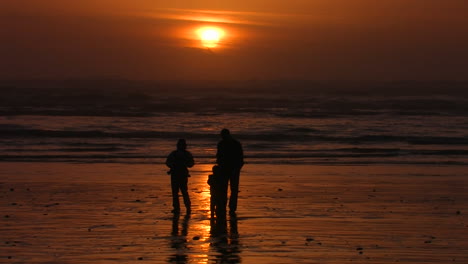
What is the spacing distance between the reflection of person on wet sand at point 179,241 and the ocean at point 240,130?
1077cm

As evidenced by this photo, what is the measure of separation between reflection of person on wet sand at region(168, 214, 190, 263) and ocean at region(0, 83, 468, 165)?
10768mm

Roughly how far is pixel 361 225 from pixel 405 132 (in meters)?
26.9

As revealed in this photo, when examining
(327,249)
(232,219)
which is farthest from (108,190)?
(327,249)

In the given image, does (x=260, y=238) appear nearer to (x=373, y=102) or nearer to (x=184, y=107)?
(x=184, y=107)

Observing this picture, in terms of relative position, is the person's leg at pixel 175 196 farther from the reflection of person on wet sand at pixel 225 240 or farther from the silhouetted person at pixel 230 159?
the reflection of person on wet sand at pixel 225 240

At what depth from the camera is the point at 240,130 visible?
1564 inches

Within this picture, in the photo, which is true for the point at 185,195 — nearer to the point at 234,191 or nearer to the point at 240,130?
the point at 234,191

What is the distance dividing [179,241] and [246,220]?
2.03 m

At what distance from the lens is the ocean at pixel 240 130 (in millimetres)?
25094

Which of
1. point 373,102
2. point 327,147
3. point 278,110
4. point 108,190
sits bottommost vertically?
point 108,190

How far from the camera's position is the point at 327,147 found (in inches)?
1152

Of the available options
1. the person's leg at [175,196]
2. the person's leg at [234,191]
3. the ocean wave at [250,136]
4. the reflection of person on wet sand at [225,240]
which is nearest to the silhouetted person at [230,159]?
the person's leg at [234,191]

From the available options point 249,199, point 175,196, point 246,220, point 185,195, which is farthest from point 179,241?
point 249,199

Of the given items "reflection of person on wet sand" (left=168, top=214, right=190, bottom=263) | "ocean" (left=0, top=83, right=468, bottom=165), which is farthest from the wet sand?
"ocean" (left=0, top=83, right=468, bottom=165)
